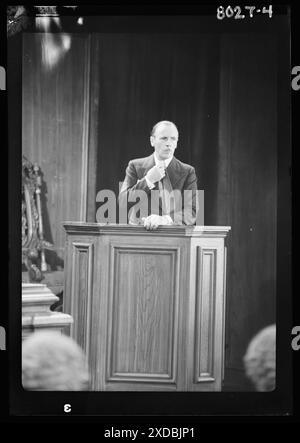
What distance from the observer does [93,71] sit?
8141mm

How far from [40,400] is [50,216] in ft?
3.39

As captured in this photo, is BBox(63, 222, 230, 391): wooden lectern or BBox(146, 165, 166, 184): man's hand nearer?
BBox(63, 222, 230, 391): wooden lectern

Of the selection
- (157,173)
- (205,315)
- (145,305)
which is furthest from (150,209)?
(205,315)

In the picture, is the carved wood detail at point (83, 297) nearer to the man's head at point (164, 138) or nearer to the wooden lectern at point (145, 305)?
the wooden lectern at point (145, 305)

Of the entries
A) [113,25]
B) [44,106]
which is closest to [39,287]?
[44,106]

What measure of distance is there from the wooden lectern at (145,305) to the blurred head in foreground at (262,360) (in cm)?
24

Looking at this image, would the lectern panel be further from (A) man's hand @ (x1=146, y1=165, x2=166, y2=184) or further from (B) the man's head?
(B) the man's head

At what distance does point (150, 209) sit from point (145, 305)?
540mm

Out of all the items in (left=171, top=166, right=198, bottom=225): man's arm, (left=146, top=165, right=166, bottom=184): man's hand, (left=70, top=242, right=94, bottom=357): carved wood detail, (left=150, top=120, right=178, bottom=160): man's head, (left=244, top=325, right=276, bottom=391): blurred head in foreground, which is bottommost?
(left=244, top=325, right=276, bottom=391): blurred head in foreground

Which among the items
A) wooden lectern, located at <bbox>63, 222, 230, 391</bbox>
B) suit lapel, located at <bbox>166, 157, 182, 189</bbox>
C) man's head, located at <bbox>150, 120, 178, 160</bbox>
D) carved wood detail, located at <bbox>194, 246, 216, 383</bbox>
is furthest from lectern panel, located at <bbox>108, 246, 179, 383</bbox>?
man's head, located at <bbox>150, 120, 178, 160</bbox>

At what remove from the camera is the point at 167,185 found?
816 centimetres

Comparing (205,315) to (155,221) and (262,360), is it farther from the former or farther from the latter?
(155,221)

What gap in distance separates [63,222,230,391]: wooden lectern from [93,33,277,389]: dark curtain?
165 mm

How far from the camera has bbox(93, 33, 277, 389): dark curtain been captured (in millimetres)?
8094
